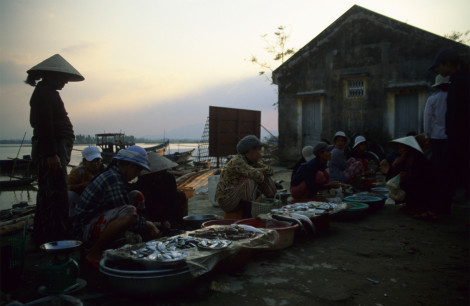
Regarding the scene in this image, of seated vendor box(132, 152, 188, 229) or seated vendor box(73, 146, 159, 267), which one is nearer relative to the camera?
seated vendor box(73, 146, 159, 267)

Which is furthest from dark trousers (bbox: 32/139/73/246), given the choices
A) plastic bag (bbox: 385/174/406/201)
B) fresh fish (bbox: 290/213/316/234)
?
plastic bag (bbox: 385/174/406/201)

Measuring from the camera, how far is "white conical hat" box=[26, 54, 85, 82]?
351 cm

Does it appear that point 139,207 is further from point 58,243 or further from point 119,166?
point 58,243

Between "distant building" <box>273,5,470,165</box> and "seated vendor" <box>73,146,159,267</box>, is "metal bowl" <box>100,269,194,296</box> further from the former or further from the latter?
"distant building" <box>273,5,470,165</box>

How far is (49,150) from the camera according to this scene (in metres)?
3.33

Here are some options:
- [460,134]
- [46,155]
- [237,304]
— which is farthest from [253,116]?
[237,304]

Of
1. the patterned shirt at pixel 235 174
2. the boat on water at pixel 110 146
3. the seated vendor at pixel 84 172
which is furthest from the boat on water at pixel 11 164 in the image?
the patterned shirt at pixel 235 174

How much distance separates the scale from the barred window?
11.5m

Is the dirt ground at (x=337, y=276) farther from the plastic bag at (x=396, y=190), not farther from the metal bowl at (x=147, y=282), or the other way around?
the plastic bag at (x=396, y=190)

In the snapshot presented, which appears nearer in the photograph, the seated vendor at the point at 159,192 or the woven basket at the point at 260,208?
the seated vendor at the point at 159,192

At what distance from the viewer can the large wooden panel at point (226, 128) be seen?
45.2 ft

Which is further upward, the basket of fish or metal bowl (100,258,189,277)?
the basket of fish

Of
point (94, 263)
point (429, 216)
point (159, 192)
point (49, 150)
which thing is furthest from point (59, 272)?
point (429, 216)

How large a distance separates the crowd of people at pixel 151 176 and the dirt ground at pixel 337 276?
0.44 meters
